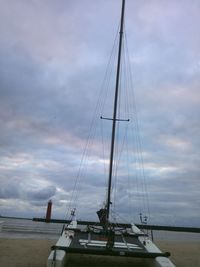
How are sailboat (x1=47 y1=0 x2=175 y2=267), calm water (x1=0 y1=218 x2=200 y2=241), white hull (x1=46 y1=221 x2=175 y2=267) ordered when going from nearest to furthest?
white hull (x1=46 y1=221 x2=175 y2=267), sailboat (x1=47 y1=0 x2=175 y2=267), calm water (x1=0 y1=218 x2=200 y2=241)

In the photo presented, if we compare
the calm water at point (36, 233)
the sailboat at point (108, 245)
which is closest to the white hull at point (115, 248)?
the sailboat at point (108, 245)

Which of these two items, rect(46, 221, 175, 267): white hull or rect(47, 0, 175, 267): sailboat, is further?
rect(47, 0, 175, 267): sailboat

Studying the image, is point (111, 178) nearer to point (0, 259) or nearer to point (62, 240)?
point (62, 240)

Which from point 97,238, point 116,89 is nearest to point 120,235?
point 97,238

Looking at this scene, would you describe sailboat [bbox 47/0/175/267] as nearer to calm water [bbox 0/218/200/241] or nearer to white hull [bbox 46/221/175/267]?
white hull [bbox 46/221/175/267]

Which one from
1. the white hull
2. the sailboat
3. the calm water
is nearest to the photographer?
the white hull

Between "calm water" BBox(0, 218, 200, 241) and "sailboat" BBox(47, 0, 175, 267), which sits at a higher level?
"calm water" BBox(0, 218, 200, 241)

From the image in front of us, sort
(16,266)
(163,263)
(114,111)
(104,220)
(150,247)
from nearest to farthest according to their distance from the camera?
(163,263) < (16,266) < (150,247) < (104,220) < (114,111)

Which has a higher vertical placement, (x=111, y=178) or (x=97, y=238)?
(x=111, y=178)

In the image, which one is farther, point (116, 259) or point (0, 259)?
point (116, 259)

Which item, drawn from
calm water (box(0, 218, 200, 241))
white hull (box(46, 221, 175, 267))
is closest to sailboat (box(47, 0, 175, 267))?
white hull (box(46, 221, 175, 267))

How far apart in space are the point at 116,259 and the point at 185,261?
3218 mm

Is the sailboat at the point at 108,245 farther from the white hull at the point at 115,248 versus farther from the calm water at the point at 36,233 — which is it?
the calm water at the point at 36,233

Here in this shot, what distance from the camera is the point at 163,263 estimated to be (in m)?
10.8
